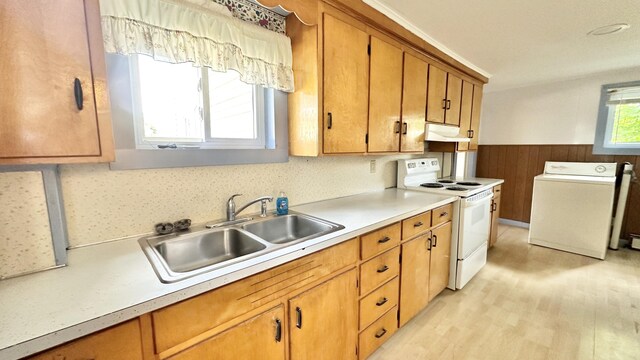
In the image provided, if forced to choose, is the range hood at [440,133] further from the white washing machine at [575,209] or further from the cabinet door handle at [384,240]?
the white washing machine at [575,209]

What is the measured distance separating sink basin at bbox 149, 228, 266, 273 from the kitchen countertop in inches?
5.4

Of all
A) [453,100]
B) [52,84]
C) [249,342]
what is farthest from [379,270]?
[453,100]

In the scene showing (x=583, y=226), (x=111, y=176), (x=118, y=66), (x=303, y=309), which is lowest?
(x=583, y=226)

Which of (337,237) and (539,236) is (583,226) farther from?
(337,237)

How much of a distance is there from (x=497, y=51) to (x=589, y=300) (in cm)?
236

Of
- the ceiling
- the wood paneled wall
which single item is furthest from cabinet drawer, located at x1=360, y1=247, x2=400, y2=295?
the wood paneled wall

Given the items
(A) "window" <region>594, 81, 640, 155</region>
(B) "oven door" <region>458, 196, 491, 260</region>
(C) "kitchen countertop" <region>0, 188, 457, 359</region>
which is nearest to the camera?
(C) "kitchen countertop" <region>0, 188, 457, 359</region>

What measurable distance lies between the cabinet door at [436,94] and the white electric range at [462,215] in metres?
0.47

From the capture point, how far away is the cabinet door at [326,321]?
113 cm

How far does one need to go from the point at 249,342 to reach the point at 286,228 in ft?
2.30

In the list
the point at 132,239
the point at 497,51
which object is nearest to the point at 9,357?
the point at 132,239

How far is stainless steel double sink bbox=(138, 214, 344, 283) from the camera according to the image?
1.11m

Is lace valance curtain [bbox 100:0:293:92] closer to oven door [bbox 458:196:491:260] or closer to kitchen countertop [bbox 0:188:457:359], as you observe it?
kitchen countertop [bbox 0:188:457:359]

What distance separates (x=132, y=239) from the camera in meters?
1.18
